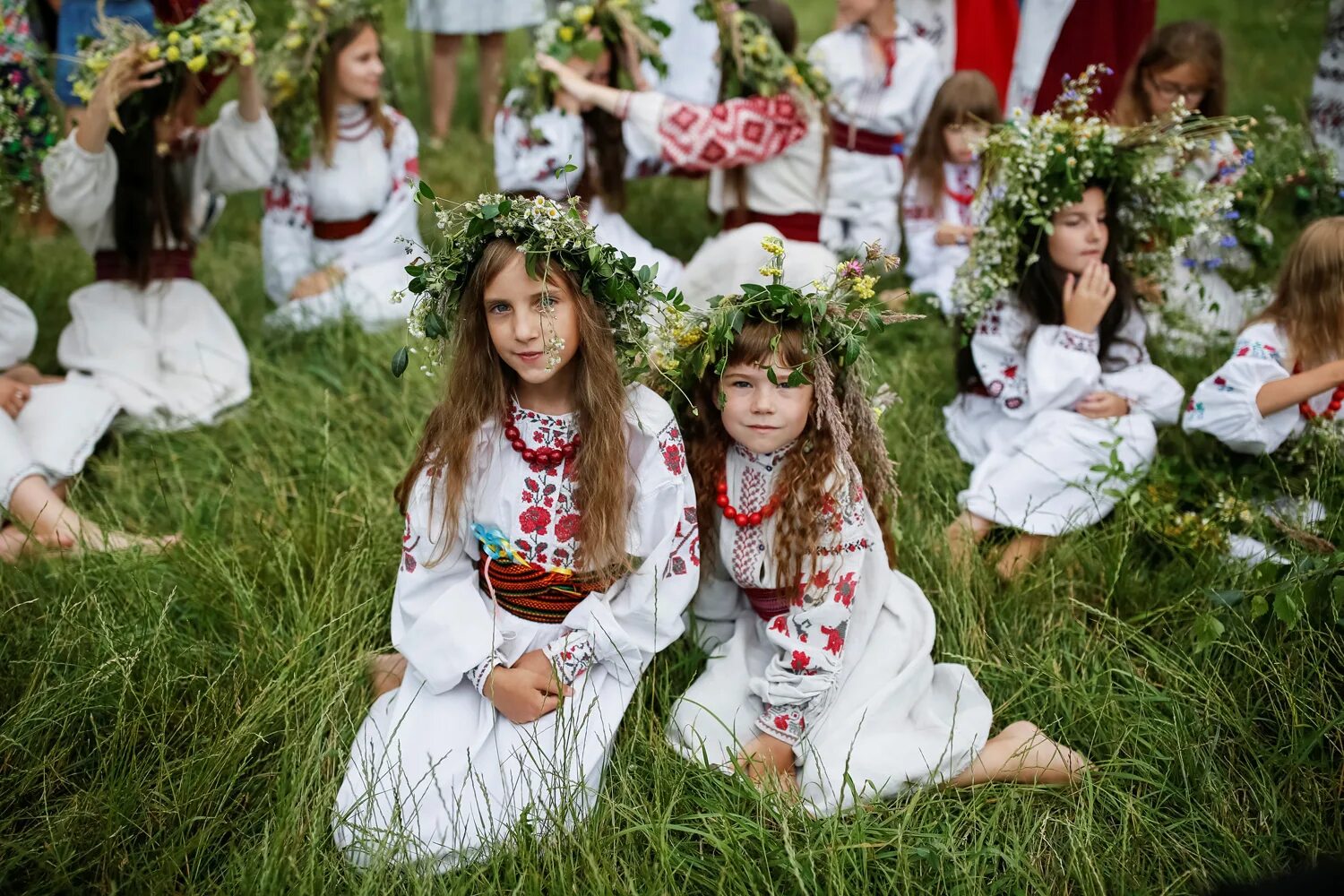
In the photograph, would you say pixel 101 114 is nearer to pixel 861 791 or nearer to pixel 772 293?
pixel 772 293

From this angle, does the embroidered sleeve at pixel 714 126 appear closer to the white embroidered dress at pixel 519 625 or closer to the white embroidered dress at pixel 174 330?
the white embroidered dress at pixel 174 330

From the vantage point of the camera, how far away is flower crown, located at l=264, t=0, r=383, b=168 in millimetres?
4609

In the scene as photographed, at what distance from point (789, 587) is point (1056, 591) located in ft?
3.12

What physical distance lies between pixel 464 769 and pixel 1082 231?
2.50 metres

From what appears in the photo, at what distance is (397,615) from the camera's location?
273 centimetres

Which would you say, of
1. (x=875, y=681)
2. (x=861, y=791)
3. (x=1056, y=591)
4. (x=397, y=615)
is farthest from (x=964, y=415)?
(x=397, y=615)

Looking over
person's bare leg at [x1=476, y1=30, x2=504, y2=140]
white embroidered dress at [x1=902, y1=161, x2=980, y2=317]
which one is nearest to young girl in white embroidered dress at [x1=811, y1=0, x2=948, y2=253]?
white embroidered dress at [x1=902, y1=161, x2=980, y2=317]

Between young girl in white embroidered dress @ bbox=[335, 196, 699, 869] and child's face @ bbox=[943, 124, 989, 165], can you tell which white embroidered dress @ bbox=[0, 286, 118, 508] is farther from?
child's face @ bbox=[943, 124, 989, 165]

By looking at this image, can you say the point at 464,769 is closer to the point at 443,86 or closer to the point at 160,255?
the point at 160,255

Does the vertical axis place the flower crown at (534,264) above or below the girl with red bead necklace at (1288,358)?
above

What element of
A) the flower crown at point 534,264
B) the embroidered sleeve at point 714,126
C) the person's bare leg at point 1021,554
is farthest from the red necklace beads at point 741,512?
the embroidered sleeve at point 714,126

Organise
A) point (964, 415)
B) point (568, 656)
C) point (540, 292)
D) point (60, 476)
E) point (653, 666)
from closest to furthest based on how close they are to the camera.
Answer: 1. point (540, 292)
2. point (568, 656)
3. point (653, 666)
4. point (60, 476)
5. point (964, 415)

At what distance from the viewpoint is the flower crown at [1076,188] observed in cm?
352

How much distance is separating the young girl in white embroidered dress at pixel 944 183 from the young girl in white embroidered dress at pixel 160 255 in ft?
9.28
